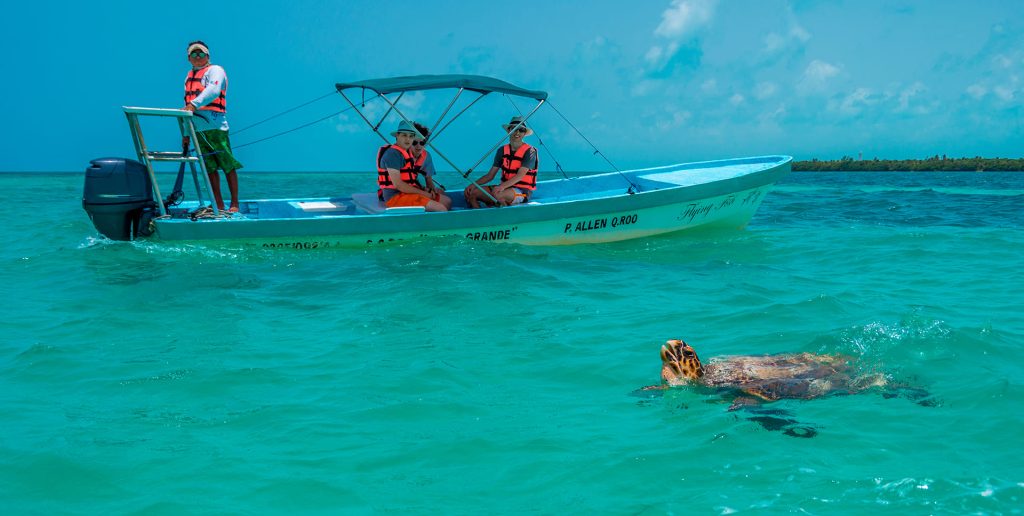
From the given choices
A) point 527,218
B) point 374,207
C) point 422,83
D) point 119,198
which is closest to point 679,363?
point 527,218

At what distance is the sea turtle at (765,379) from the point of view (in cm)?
522

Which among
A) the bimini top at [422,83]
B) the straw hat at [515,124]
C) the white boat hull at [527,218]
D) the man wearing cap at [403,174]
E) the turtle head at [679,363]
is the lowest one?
the turtle head at [679,363]

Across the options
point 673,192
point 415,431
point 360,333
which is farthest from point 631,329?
point 673,192

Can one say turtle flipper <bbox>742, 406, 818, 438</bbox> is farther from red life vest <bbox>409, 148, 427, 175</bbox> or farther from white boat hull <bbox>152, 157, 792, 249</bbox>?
red life vest <bbox>409, 148, 427, 175</bbox>

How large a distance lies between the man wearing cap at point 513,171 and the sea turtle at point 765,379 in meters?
6.83

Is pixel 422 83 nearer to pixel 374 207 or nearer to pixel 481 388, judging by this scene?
pixel 374 207

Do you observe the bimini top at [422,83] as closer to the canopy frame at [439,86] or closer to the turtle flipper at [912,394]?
the canopy frame at [439,86]

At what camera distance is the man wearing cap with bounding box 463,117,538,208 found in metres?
12.1

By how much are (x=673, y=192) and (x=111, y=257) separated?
28.5 ft

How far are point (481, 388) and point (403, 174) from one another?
667 centimetres

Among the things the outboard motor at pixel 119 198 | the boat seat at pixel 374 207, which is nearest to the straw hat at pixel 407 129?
the boat seat at pixel 374 207

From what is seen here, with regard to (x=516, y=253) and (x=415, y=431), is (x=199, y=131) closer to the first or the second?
(x=516, y=253)

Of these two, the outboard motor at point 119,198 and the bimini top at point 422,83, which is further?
the bimini top at point 422,83

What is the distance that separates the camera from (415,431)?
15.8 ft
